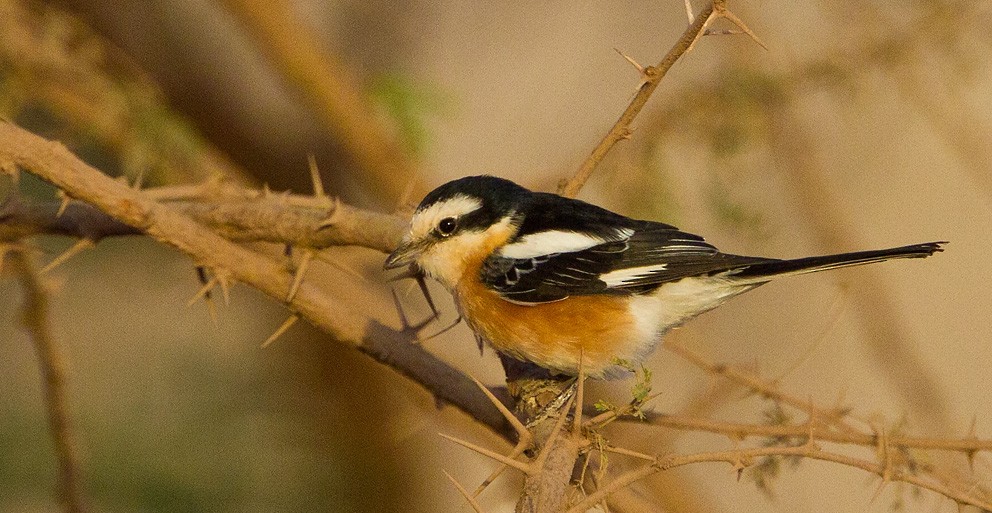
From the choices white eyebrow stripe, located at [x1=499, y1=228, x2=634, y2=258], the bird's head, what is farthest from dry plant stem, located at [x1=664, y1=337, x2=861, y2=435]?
the bird's head

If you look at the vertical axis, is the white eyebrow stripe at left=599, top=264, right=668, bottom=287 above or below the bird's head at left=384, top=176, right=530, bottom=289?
below

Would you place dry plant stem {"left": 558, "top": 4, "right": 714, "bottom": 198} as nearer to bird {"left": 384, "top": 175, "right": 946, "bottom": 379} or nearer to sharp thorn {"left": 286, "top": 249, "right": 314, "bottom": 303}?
bird {"left": 384, "top": 175, "right": 946, "bottom": 379}

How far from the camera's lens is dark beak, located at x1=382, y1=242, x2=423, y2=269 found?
305cm

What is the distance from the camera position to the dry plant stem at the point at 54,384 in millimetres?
3182

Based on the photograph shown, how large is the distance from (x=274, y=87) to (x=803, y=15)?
12.7ft

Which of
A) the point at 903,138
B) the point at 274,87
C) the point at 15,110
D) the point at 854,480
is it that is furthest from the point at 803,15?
the point at 15,110

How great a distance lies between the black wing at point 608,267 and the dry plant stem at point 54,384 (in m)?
1.40

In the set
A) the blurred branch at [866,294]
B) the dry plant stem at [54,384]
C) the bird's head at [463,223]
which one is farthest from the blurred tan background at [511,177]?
the dry plant stem at [54,384]

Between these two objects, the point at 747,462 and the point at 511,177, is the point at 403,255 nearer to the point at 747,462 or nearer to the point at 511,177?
the point at 747,462

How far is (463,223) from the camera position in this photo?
10.5 feet

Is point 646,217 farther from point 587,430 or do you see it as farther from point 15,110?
point 15,110

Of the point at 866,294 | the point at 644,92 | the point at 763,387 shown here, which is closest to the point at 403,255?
the point at 644,92

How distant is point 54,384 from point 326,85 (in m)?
1.83

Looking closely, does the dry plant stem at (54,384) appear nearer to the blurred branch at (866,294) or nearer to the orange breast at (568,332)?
the orange breast at (568,332)
